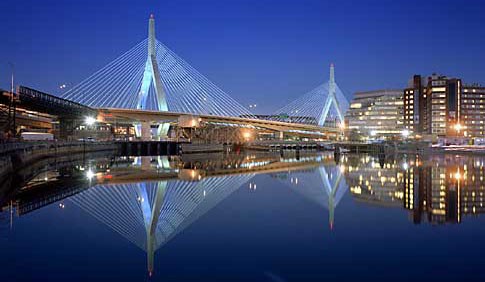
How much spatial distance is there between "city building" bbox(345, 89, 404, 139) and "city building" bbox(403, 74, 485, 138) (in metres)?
8.18

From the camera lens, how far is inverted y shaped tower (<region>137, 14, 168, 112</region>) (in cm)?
5256

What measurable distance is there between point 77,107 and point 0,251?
4944cm

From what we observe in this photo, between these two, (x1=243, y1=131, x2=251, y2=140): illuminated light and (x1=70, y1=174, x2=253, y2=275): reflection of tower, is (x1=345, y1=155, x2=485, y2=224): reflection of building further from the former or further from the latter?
(x1=243, y1=131, x2=251, y2=140): illuminated light

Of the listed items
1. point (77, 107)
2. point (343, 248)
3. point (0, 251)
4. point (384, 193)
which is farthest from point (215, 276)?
point (77, 107)

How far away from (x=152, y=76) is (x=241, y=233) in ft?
140

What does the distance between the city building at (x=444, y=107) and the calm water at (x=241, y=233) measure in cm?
9980

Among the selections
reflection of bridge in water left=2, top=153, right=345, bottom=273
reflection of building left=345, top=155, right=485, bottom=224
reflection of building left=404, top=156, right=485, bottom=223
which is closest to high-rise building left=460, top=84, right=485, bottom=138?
reflection of building left=345, top=155, right=485, bottom=224

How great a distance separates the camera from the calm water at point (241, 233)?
9141 mm

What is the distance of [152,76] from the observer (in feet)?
174

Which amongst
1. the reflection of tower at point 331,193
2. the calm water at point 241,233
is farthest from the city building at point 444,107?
the calm water at point 241,233

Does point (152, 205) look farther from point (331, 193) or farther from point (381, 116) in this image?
point (381, 116)

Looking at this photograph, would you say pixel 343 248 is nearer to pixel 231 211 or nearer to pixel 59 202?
pixel 231 211

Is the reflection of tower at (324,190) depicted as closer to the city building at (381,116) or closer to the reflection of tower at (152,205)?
the reflection of tower at (152,205)

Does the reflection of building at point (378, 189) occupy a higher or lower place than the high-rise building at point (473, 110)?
lower
